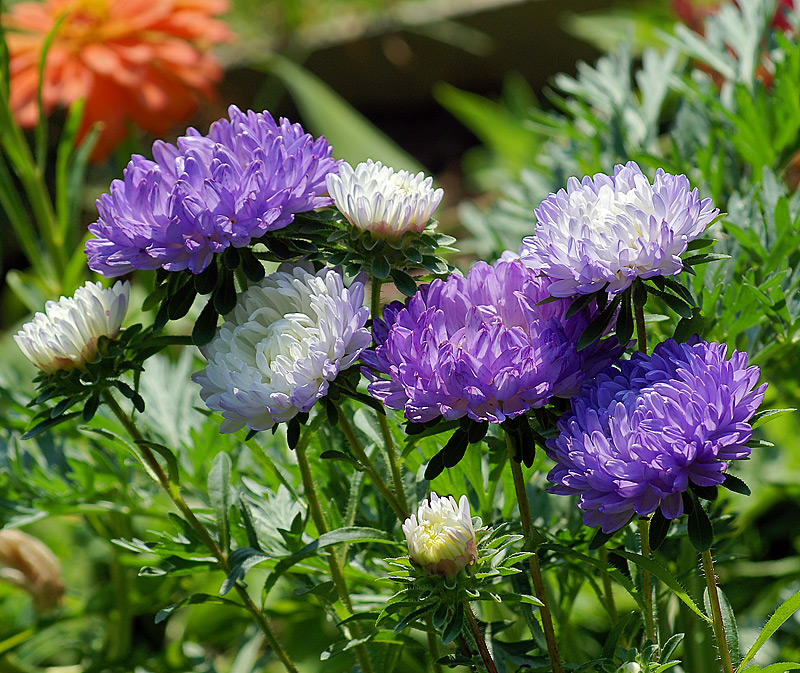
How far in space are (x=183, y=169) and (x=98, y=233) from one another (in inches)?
1.9

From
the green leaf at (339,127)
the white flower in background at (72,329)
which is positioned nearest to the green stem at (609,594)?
the white flower in background at (72,329)

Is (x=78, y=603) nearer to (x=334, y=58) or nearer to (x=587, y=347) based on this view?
(x=587, y=347)

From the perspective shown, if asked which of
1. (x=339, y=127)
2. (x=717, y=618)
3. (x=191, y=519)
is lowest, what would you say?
(x=717, y=618)

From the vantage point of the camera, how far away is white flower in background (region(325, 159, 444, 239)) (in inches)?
14.8

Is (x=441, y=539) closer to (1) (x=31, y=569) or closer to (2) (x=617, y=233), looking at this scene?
(2) (x=617, y=233)

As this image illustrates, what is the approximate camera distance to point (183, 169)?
390 mm

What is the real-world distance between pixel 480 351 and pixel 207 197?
5.1 inches

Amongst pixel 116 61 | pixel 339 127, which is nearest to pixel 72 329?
pixel 116 61

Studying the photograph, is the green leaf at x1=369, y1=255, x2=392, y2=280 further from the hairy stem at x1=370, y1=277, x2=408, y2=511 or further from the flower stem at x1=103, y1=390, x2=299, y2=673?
the flower stem at x1=103, y1=390, x2=299, y2=673

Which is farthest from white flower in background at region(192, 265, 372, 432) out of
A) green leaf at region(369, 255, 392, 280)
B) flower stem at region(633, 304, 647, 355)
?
flower stem at region(633, 304, 647, 355)

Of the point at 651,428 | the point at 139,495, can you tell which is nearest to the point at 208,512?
the point at 139,495

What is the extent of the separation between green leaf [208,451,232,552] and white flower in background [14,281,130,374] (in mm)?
95

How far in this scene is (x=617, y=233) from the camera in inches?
13.2

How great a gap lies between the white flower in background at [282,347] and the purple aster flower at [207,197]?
0.10 ft
